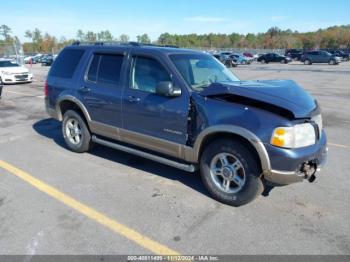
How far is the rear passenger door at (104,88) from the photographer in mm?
5062

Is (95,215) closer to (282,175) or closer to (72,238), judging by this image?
(72,238)

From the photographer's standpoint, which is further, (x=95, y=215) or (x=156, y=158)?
(x=156, y=158)

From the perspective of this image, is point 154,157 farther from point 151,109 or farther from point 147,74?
point 147,74

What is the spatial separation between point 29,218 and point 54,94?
3.04 metres

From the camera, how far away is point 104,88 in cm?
523

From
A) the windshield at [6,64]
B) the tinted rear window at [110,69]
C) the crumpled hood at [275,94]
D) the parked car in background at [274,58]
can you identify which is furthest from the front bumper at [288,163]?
the parked car in background at [274,58]

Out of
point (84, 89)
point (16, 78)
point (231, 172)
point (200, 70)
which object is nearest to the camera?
point (231, 172)

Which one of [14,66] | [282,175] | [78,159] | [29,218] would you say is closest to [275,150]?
[282,175]

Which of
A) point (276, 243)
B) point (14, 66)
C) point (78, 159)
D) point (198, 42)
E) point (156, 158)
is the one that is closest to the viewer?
point (276, 243)

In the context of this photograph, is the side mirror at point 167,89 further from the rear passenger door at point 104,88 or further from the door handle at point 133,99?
the rear passenger door at point 104,88

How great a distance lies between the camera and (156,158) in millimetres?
4695

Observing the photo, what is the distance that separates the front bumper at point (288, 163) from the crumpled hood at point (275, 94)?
40cm

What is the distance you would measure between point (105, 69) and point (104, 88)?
12.5 inches

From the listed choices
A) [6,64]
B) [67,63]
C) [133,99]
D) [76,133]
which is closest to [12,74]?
[6,64]
